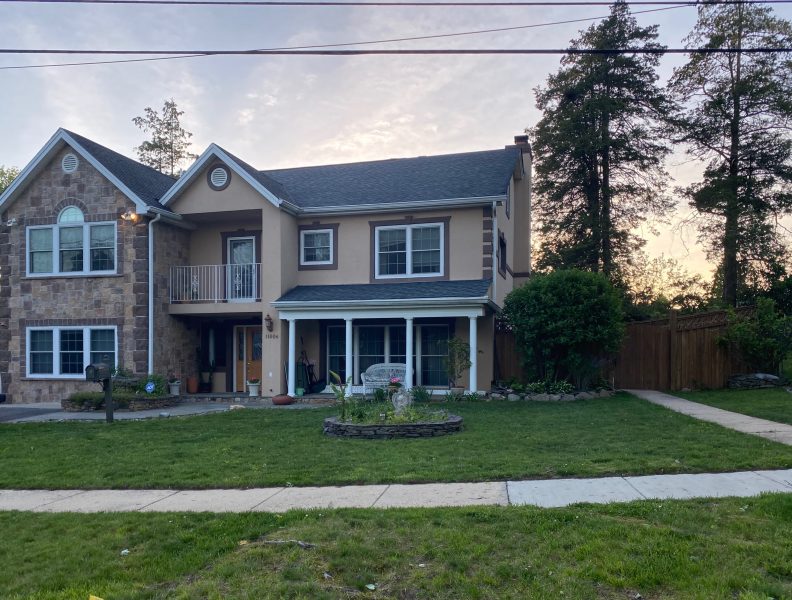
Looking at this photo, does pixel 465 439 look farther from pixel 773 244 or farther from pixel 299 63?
pixel 773 244

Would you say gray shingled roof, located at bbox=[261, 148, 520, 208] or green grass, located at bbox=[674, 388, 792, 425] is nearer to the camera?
green grass, located at bbox=[674, 388, 792, 425]

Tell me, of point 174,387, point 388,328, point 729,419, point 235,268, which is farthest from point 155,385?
point 729,419

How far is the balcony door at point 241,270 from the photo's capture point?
59.6 feet

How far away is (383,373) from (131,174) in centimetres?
966

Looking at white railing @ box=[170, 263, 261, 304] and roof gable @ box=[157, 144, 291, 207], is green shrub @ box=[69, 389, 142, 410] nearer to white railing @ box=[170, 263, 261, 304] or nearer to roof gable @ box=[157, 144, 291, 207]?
white railing @ box=[170, 263, 261, 304]

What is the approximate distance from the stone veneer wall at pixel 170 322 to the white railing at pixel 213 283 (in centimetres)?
30

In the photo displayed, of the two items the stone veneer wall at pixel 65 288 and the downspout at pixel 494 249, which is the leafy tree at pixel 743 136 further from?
the stone veneer wall at pixel 65 288

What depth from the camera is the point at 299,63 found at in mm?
15133

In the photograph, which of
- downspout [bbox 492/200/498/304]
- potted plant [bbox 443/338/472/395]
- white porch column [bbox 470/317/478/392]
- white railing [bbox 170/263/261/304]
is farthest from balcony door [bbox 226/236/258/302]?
downspout [bbox 492/200/498/304]

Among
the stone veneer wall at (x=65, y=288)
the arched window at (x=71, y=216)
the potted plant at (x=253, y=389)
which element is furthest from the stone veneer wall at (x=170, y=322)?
the potted plant at (x=253, y=389)

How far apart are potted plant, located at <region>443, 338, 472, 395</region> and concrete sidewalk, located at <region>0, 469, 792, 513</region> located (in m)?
9.34

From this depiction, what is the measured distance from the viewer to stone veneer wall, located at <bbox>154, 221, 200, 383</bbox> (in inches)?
704

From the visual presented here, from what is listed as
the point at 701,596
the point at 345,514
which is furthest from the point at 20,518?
the point at 701,596

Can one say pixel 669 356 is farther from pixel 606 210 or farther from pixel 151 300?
pixel 151 300
